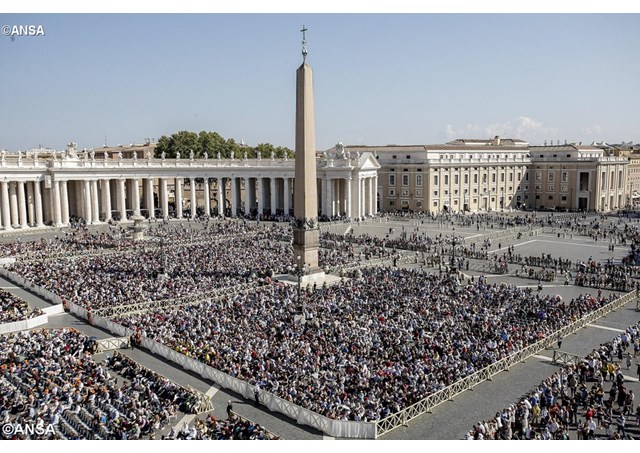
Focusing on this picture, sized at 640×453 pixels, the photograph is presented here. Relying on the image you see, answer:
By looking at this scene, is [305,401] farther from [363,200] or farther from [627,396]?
[363,200]

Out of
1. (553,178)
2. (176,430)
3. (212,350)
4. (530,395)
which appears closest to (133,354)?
(212,350)

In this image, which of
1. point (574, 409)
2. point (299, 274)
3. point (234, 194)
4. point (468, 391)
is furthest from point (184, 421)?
point (234, 194)

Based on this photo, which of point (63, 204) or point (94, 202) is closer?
point (63, 204)

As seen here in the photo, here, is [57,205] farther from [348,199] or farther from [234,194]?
[348,199]

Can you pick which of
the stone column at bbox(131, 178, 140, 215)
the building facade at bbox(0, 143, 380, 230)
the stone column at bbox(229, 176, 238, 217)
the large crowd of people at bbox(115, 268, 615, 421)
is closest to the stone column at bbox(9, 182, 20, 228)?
the building facade at bbox(0, 143, 380, 230)

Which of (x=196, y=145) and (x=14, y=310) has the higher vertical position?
(x=196, y=145)

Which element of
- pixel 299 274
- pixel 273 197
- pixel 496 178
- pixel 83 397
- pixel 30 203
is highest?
pixel 496 178

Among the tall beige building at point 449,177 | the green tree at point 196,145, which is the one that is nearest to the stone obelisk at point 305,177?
the tall beige building at point 449,177
